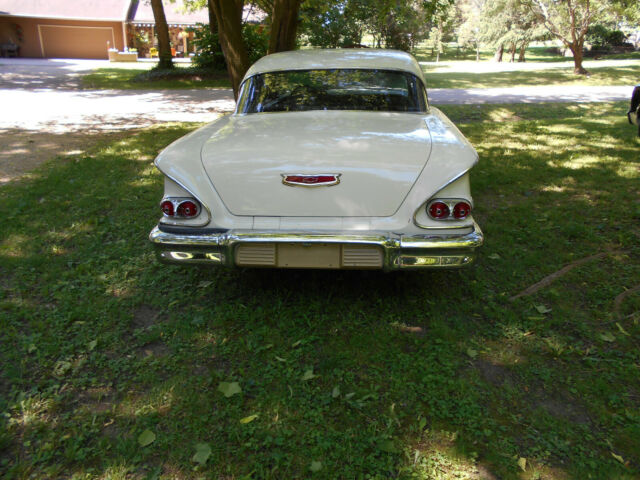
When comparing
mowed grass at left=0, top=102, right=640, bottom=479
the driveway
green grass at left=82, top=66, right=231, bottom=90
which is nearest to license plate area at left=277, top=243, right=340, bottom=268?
mowed grass at left=0, top=102, right=640, bottom=479

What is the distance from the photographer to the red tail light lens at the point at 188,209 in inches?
113

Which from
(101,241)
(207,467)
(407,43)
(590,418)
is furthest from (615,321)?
(407,43)

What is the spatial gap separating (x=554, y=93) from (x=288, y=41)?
10.5 m

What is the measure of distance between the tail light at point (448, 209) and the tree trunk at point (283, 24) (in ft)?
23.0

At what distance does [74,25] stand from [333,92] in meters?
39.3

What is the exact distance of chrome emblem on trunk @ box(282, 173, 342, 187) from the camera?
2734 millimetres

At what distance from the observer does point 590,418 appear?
2336 mm

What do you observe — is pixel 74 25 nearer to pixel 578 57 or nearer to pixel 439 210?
pixel 578 57

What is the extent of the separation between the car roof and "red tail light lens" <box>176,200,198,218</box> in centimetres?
199

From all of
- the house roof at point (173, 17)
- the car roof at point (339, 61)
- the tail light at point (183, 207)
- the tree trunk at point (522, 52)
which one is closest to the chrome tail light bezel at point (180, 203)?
the tail light at point (183, 207)

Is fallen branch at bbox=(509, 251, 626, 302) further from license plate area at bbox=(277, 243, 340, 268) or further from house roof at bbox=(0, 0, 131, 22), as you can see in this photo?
house roof at bbox=(0, 0, 131, 22)

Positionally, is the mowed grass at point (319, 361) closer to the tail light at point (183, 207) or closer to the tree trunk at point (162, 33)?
the tail light at point (183, 207)

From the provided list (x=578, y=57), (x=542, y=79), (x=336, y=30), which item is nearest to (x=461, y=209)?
(x=542, y=79)

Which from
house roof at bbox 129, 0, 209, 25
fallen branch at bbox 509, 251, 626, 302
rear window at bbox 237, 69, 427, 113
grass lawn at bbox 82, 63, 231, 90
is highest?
house roof at bbox 129, 0, 209, 25
